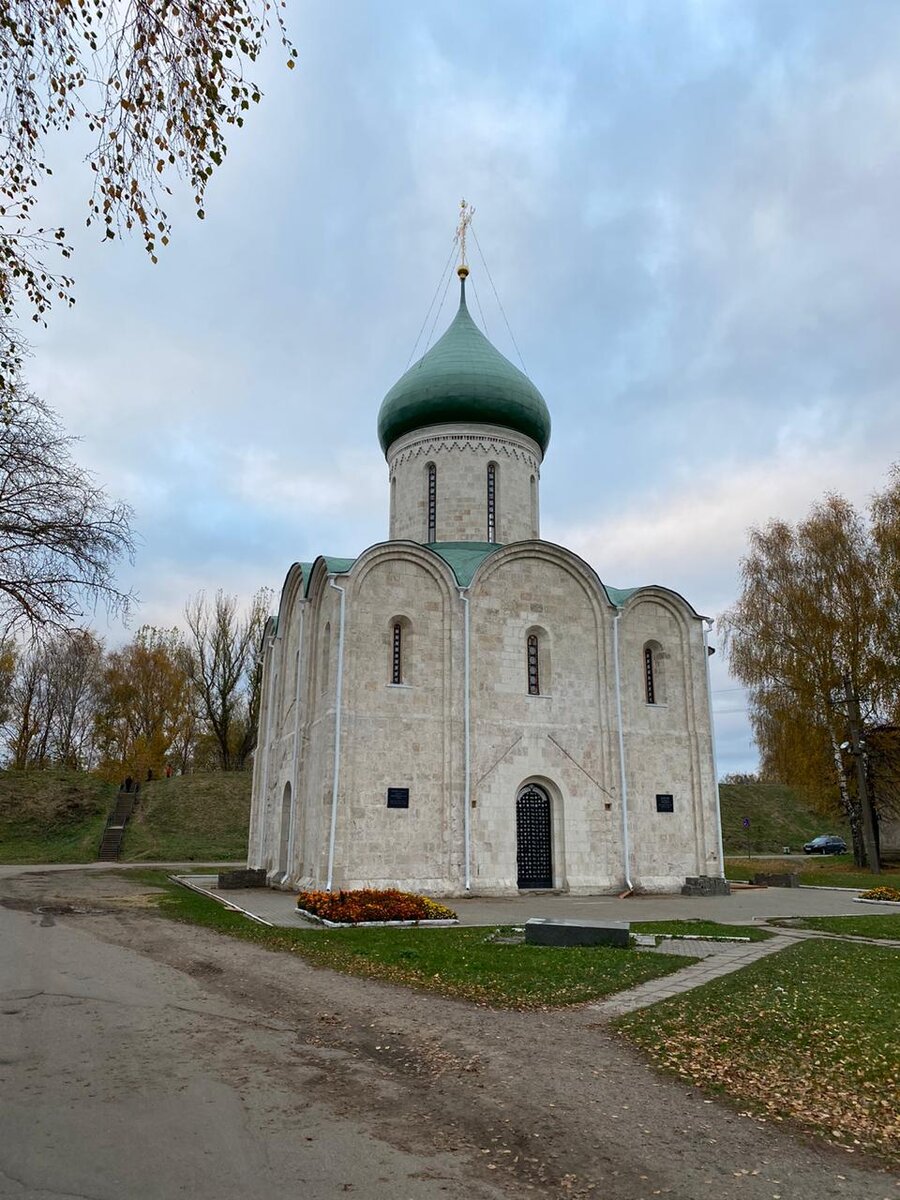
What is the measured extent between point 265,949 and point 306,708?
349 inches

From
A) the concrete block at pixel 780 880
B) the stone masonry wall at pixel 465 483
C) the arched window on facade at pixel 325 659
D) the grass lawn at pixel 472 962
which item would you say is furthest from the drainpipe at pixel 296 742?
the concrete block at pixel 780 880

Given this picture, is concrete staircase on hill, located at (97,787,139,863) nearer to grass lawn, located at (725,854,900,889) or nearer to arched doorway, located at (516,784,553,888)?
arched doorway, located at (516,784,553,888)

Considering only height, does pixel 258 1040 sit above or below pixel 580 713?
below

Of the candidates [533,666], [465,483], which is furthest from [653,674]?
[465,483]

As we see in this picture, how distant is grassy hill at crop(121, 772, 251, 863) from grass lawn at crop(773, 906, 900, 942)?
22.8 metres

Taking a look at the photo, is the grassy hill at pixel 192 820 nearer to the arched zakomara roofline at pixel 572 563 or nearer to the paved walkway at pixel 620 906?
the paved walkway at pixel 620 906

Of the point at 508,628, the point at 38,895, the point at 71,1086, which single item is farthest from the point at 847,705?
the point at 71,1086

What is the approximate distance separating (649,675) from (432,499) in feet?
22.9

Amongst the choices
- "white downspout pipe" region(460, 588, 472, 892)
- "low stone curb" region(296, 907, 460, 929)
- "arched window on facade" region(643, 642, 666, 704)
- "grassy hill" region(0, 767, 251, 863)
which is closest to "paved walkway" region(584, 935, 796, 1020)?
"low stone curb" region(296, 907, 460, 929)

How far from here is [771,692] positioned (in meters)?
24.8

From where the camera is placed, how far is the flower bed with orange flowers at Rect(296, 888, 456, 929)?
11883mm

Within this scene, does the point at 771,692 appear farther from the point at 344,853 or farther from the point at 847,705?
the point at 344,853

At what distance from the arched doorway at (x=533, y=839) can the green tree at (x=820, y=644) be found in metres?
10.1

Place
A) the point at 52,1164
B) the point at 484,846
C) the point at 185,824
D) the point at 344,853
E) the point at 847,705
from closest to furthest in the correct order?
the point at 52,1164 → the point at 344,853 → the point at 484,846 → the point at 847,705 → the point at 185,824
